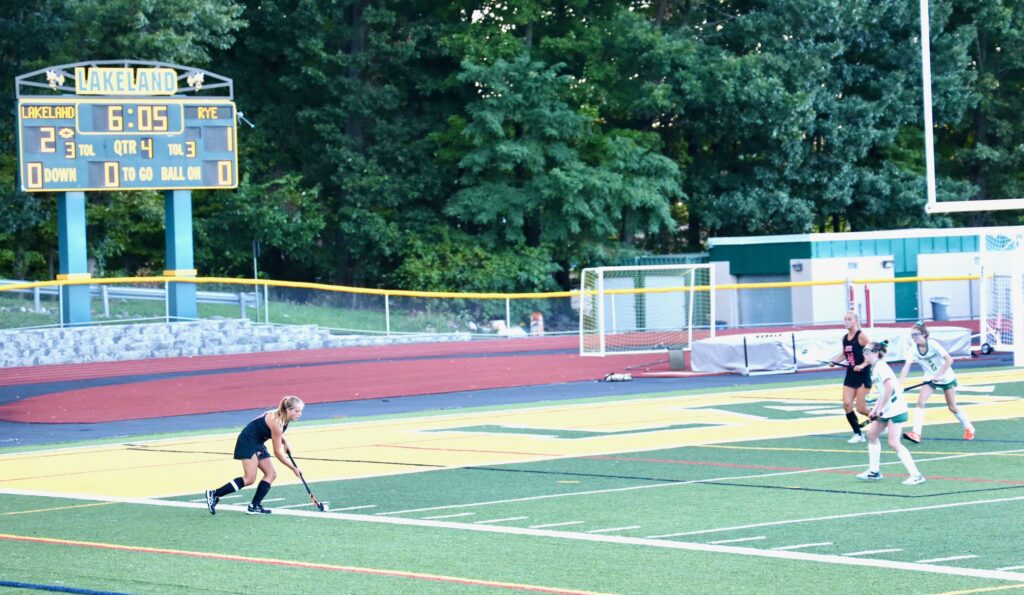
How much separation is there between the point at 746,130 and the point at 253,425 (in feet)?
125

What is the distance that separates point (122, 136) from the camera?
34219mm

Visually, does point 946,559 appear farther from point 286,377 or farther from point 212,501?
point 286,377

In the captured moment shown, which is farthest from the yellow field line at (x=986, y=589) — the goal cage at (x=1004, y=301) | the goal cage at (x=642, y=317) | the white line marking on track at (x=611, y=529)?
the goal cage at (x=642, y=317)

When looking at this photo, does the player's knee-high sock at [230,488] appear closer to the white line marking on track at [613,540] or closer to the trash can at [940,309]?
the white line marking on track at [613,540]

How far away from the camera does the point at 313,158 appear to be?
53.0m

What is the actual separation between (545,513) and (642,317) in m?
23.2

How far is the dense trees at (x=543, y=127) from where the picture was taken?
48469 millimetres

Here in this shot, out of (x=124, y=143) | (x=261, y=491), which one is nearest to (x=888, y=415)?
(x=261, y=491)

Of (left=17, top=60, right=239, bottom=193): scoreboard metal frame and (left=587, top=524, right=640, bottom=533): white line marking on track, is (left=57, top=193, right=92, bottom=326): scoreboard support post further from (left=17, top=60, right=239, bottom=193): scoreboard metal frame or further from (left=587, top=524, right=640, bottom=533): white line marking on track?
(left=587, top=524, right=640, bottom=533): white line marking on track

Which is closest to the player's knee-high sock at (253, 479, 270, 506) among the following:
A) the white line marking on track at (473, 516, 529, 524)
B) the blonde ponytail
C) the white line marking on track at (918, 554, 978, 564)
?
the blonde ponytail

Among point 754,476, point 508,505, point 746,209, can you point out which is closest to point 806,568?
point 508,505

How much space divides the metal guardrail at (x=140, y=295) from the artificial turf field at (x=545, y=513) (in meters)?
11.0

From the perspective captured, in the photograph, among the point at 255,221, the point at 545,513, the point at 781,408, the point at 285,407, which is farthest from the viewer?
the point at 255,221

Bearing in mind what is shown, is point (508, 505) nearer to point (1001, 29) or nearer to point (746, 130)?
point (746, 130)
